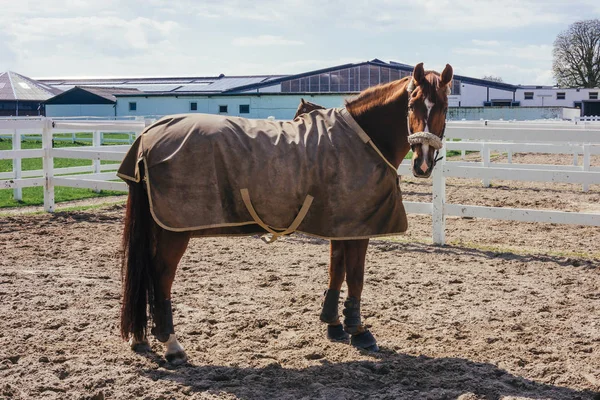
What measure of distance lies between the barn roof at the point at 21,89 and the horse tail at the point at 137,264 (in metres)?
53.3

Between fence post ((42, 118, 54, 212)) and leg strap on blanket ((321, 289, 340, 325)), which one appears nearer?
leg strap on blanket ((321, 289, 340, 325))

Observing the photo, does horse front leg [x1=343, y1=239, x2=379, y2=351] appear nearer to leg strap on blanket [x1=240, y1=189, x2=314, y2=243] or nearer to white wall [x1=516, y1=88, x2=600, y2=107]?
leg strap on blanket [x1=240, y1=189, x2=314, y2=243]

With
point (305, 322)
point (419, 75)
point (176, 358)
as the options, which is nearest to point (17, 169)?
point (305, 322)

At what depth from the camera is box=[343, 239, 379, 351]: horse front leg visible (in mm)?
4246

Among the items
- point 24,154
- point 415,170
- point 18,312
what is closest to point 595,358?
point 415,170

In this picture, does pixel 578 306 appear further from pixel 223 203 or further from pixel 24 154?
pixel 24 154

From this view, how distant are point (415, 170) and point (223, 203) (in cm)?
113

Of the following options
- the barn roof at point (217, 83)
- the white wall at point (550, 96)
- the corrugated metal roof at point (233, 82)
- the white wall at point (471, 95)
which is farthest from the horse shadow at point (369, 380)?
the white wall at point (550, 96)

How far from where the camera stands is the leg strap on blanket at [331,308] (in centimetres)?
440

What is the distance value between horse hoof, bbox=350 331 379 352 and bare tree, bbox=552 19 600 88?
50.6m

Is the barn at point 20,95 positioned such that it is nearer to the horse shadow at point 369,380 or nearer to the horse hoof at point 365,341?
the horse hoof at point 365,341

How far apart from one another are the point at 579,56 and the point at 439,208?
4753 cm

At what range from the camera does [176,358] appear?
394 cm

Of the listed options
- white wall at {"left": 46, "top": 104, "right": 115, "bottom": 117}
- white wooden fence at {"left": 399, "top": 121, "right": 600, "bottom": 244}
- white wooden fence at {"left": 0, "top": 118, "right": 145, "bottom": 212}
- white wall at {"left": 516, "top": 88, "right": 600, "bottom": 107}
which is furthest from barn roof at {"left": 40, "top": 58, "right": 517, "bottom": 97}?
white wooden fence at {"left": 399, "top": 121, "right": 600, "bottom": 244}
